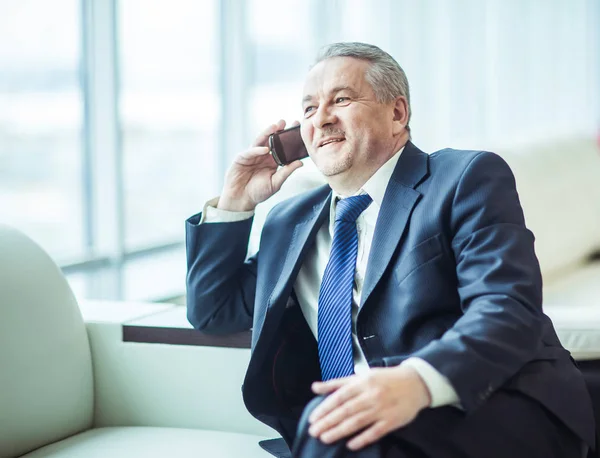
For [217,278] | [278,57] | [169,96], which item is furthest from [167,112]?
[217,278]

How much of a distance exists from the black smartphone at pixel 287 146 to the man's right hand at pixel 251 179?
15 mm

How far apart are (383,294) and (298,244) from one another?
0.30m

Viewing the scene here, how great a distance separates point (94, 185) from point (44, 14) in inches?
24.6

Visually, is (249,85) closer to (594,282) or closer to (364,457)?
(594,282)

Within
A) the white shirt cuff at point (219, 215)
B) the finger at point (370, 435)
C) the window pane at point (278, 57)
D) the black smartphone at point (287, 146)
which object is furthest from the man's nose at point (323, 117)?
the window pane at point (278, 57)

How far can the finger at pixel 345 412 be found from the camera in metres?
1.43

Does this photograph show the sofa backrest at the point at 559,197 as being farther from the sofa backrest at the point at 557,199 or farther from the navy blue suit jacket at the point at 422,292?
the navy blue suit jacket at the point at 422,292

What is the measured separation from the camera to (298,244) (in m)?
2.06

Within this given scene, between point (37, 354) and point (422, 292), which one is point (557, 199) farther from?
point (37, 354)

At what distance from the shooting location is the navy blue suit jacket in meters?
1.59

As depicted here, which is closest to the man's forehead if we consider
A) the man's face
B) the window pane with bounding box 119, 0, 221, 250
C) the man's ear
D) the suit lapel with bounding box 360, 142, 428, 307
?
the man's face

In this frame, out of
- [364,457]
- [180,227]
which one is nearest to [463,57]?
[180,227]

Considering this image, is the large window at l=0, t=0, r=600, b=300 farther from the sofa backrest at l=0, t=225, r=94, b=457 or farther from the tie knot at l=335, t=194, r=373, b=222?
the tie knot at l=335, t=194, r=373, b=222

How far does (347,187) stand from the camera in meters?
2.02
